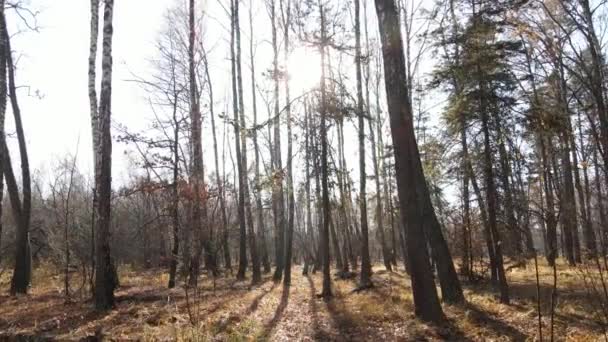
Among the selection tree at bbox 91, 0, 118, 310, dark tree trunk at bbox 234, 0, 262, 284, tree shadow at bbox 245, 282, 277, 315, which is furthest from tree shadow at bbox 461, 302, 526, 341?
dark tree trunk at bbox 234, 0, 262, 284

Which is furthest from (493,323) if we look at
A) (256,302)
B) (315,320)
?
(256,302)

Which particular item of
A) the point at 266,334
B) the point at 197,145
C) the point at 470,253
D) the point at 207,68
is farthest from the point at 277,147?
the point at 266,334

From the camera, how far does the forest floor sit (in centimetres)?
714

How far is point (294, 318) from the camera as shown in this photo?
9.48m

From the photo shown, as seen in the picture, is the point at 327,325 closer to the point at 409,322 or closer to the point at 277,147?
the point at 409,322

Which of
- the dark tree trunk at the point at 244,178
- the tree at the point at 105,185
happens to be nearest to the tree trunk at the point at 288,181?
the dark tree trunk at the point at 244,178

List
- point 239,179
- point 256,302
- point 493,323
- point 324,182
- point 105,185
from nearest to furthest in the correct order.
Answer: point 493,323
point 105,185
point 256,302
point 324,182
point 239,179

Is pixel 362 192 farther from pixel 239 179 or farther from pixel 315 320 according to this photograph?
pixel 315 320

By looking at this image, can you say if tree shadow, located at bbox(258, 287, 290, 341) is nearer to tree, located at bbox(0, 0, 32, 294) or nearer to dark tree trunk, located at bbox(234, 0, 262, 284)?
dark tree trunk, located at bbox(234, 0, 262, 284)

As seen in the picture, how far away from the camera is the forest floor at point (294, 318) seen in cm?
714

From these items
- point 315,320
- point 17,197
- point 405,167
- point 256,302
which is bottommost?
point 315,320

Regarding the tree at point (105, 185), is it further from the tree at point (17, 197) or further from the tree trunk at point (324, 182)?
the tree at point (17, 197)

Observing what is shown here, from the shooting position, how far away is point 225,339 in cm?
680

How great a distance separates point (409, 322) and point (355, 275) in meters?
11.4
